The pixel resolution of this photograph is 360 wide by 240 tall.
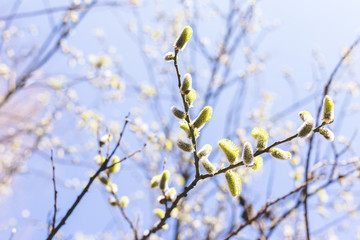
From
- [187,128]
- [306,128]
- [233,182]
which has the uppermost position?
[187,128]

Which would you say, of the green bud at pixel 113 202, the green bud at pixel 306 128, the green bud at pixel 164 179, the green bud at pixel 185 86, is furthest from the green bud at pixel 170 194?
the green bud at pixel 306 128

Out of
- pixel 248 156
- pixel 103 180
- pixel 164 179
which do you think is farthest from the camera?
pixel 103 180

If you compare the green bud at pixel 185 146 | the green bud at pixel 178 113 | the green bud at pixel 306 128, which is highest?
the green bud at pixel 178 113

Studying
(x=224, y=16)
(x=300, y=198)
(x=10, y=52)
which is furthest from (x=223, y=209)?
(x=10, y=52)

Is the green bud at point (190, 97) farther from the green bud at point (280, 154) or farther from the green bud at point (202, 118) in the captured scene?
the green bud at point (280, 154)

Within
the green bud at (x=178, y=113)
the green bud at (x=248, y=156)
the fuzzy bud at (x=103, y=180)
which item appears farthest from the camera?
the fuzzy bud at (x=103, y=180)

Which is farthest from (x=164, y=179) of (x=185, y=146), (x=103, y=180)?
(x=103, y=180)

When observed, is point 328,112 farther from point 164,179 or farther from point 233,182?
point 164,179

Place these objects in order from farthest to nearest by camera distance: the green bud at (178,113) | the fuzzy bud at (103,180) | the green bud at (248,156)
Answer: the fuzzy bud at (103,180), the green bud at (178,113), the green bud at (248,156)

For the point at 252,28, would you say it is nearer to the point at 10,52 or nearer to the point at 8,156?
the point at 10,52

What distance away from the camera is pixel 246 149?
992 mm

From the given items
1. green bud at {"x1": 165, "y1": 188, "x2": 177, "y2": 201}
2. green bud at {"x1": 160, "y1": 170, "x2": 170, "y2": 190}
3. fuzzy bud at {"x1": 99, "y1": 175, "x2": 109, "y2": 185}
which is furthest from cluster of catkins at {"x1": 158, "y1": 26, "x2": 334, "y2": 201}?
fuzzy bud at {"x1": 99, "y1": 175, "x2": 109, "y2": 185}

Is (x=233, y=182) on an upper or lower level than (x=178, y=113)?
lower

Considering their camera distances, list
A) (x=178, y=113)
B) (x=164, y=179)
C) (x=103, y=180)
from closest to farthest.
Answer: (x=178, y=113) < (x=164, y=179) < (x=103, y=180)
